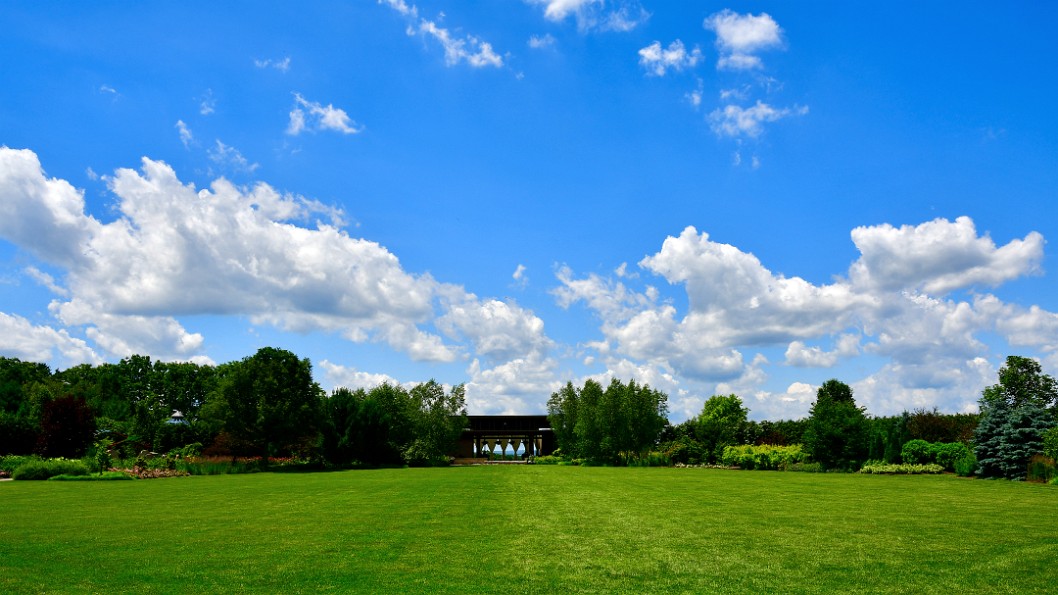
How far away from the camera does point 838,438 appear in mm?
40250

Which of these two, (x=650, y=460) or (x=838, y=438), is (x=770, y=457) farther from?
(x=650, y=460)

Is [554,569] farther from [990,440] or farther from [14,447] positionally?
[14,447]

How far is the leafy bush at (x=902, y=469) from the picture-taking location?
34375 millimetres

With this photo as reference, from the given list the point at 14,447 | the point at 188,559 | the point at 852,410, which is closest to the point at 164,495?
the point at 188,559

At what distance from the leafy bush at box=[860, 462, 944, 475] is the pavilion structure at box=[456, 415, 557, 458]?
45.2 metres

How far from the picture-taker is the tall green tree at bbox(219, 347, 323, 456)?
46562mm

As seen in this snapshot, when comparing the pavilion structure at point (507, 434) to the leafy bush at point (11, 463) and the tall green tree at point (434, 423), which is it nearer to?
the tall green tree at point (434, 423)

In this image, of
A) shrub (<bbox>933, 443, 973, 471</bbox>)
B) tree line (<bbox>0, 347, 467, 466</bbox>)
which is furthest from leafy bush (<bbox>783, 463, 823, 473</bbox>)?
tree line (<bbox>0, 347, 467, 466</bbox>)

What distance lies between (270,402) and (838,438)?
37.1 metres

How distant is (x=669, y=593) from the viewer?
783 cm

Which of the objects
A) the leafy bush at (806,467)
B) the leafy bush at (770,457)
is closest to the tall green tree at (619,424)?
the leafy bush at (770,457)

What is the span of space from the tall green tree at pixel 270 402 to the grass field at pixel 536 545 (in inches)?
1071

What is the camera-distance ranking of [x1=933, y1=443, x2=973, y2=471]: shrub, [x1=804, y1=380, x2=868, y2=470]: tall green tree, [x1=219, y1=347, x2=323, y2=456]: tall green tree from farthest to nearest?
[x1=219, y1=347, x2=323, y2=456]: tall green tree, [x1=804, y1=380, x2=868, y2=470]: tall green tree, [x1=933, y1=443, x2=973, y2=471]: shrub

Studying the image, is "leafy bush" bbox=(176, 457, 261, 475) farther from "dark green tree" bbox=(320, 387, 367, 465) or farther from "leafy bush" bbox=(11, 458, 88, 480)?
"leafy bush" bbox=(11, 458, 88, 480)
